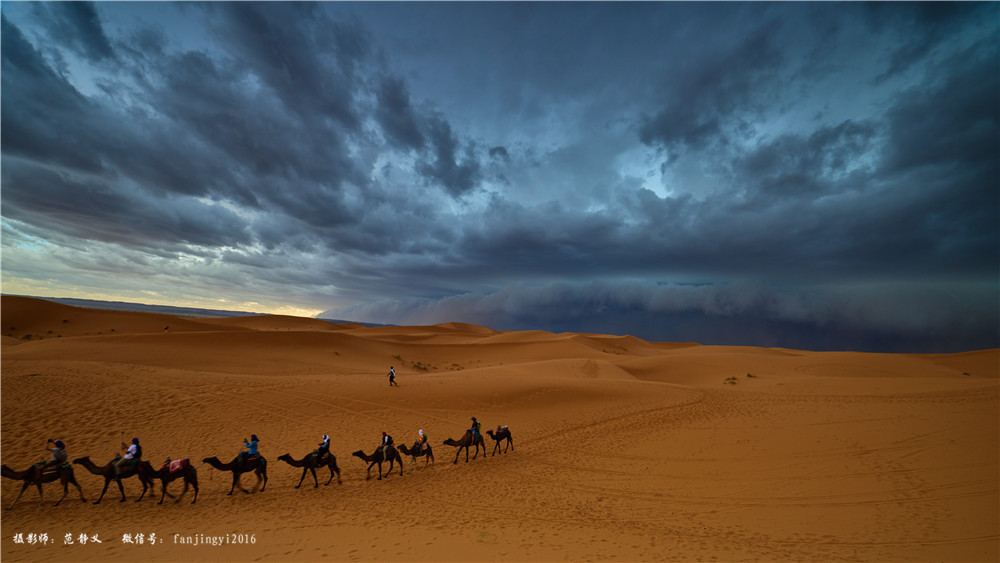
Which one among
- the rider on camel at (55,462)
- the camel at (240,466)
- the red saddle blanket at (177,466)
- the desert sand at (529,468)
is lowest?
the desert sand at (529,468)

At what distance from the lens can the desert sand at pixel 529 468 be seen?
25.8 ft

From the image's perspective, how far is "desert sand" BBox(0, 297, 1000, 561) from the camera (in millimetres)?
7871

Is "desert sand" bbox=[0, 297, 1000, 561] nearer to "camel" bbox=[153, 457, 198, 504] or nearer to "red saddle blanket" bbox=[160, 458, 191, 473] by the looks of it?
"camel" bbox=[153, 457, 198, 504]

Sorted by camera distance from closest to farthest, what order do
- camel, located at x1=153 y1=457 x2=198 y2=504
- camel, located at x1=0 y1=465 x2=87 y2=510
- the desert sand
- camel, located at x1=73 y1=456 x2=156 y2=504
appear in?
the desert sand, camel, located at x1=0 y1=465 x2=87 y2=510, camel, located at x1=73 y1=456 x2=156 y2=504, camel, located at x1=153 y1=457 x2=198 y2=504

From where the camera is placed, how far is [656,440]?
16.8 metres

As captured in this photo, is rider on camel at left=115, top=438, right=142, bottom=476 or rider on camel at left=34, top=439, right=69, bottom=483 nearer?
rider on camel at left=34, top=439, right=69, bottom=483

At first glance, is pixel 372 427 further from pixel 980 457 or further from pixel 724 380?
pixel 724 380

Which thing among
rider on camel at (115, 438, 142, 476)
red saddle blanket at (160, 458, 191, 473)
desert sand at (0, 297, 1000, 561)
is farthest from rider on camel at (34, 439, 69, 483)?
red saddle blanket at (160, 458, 191, 473)

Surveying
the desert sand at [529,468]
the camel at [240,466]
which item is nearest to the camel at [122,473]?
the desert sand at [529,468]

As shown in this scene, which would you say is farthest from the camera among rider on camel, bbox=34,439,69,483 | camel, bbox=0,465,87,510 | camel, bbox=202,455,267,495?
camel, bbox=202,455,267,495

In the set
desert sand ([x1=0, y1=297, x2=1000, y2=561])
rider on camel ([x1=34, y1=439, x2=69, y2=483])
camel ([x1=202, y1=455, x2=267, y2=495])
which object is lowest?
desert sand ([x1=0, y1=297, x2=1000, y2=561])

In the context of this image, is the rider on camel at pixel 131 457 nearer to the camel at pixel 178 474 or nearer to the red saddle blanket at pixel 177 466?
the camel at pixel 178 474

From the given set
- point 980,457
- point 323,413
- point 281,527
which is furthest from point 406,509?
point 980,457

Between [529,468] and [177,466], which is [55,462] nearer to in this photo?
[177,466]
